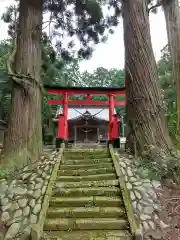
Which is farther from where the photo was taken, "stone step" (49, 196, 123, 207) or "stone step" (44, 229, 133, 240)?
"stone step" (49, 196, 123, 207)

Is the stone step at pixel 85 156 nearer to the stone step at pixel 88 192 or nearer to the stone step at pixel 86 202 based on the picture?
the stone step at pixel 88 192

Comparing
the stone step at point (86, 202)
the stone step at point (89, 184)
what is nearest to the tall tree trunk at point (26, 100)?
the stone step at point (89, 184)

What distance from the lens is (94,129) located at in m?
16.5

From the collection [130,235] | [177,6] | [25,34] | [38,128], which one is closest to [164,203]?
[130,235]

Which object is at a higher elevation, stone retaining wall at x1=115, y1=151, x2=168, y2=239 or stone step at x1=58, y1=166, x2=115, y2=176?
stone step at x1=58, y1=166, x2=115, y2=176

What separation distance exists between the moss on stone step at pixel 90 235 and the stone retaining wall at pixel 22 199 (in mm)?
377

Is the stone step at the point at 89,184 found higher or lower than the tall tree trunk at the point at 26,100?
lower

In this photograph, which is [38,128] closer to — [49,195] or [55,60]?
[49,195]

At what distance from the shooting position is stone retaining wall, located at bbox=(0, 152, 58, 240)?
3.62 m

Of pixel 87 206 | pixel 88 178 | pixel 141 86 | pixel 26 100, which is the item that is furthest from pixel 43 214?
Answer: pixel 141 86

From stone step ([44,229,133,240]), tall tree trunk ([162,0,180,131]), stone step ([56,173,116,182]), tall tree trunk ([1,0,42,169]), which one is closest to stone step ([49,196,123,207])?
stone step ([44,229,133,240])

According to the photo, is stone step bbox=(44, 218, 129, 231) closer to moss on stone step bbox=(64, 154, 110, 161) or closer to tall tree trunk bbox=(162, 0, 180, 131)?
moss on stone step bbox=(64, 154, 110, 161)

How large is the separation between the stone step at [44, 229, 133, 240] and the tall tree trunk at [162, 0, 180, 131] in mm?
3603

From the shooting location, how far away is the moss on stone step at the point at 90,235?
3.39m
